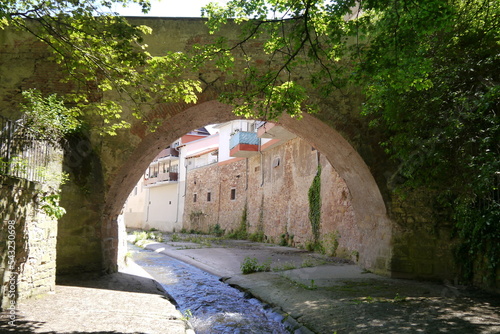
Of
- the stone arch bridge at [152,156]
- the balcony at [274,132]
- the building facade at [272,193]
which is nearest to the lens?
the stone arch bridge at [152,156]

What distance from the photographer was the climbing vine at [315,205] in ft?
44.2

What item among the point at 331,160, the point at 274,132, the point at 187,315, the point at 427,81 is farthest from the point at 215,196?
the point at 427,81

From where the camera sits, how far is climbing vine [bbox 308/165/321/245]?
44.2ft

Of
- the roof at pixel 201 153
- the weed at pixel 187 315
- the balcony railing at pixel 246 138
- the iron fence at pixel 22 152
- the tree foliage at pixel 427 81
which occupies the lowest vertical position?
the weed at pixel 187 315

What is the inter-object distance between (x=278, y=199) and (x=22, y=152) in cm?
1301

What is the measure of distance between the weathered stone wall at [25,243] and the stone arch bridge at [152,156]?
1.34 meters

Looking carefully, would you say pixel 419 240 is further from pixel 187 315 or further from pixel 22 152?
pixel 22 152

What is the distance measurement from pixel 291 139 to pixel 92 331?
1357 centimetres

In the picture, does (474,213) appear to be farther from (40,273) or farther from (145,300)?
(40,273)

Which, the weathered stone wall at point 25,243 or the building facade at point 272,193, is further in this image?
the building facade at point 272,193

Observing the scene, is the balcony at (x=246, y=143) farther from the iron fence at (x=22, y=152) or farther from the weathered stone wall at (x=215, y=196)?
the iron fence at (x=22, y=152)

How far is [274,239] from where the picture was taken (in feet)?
57.1

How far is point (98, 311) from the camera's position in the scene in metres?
4.80

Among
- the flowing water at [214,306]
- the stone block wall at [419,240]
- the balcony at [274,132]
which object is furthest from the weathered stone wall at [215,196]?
the stone block wall at [419,240]
